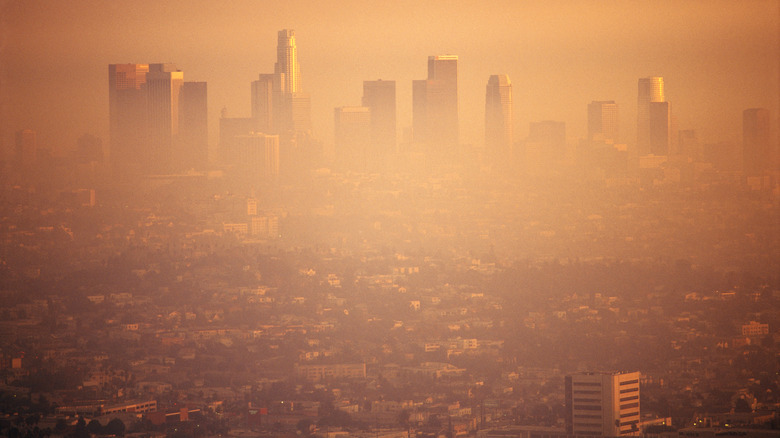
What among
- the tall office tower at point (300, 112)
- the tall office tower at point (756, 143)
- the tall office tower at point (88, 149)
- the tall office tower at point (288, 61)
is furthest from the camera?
the tall office tower at point (300, 112)

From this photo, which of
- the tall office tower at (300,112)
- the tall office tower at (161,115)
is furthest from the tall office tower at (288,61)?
the tall office tower at (161,115)

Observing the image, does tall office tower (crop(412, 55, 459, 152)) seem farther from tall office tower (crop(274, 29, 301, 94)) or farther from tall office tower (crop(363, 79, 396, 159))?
tall office tower (crop(274, 29, 301, 94))

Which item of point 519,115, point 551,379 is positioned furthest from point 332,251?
point 551,379

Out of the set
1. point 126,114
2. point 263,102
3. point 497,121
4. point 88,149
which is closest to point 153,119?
point 126,114

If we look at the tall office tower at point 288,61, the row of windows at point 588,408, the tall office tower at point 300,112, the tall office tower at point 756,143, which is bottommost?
the row of windows at point 588,408

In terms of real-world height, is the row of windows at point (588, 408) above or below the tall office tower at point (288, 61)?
below

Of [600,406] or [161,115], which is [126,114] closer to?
[161,115]

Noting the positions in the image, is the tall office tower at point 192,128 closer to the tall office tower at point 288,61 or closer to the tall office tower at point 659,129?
the tall office tower at point 288,61
